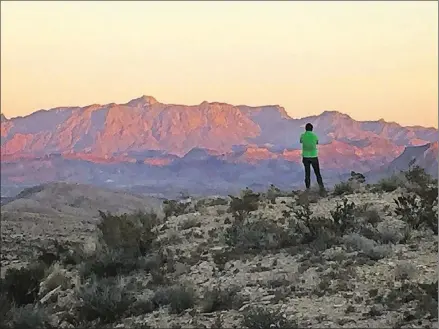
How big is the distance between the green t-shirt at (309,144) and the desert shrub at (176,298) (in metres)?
8.18

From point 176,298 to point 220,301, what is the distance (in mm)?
729

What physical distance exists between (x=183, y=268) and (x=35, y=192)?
362ft

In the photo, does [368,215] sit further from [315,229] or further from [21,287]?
[21,287]

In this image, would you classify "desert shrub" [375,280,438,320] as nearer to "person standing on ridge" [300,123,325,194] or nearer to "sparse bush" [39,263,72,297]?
"sparse bush" [39,263,72,297]

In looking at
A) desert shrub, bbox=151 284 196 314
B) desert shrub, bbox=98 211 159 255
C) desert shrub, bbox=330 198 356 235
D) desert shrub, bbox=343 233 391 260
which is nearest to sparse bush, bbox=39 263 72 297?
desert shrub, bbox=98 211 159 255

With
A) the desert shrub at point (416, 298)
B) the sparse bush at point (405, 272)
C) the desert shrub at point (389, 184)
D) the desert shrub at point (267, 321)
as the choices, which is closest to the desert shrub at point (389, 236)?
the sparse bush at point (405, 272)

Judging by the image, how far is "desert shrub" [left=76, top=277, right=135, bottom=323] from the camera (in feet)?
40.4

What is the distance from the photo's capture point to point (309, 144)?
786 inches

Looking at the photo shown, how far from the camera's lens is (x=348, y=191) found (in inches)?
811

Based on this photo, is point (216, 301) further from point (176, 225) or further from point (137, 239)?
point (176, 225)

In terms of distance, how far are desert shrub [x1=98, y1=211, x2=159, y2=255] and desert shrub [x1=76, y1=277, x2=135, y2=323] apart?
3.54 metres

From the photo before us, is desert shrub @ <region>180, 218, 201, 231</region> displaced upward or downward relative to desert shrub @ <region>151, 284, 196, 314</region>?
upward

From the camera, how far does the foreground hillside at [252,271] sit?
10.7 metres

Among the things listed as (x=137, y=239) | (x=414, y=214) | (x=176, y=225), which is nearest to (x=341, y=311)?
(x=414, y=214)
